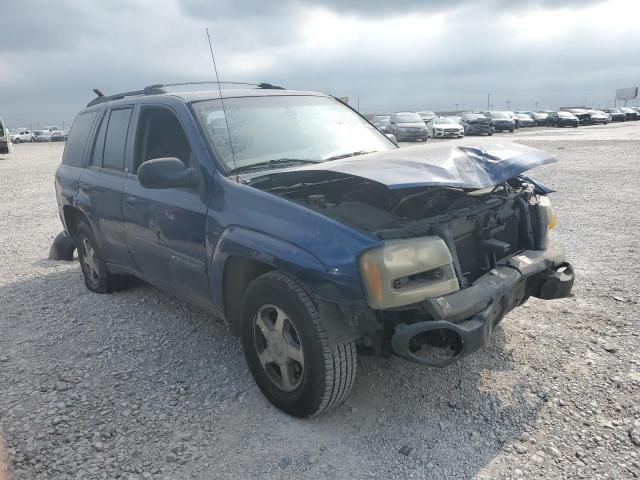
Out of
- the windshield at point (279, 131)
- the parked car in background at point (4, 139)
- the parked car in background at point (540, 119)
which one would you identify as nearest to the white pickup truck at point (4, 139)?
the parked car in background at point (4, 139)

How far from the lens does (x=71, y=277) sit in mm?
5953

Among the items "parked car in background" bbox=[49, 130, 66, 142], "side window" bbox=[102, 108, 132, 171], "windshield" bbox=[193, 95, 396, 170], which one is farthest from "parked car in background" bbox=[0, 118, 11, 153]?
"parked car in background" bbox=[49, 130, 66, 142]

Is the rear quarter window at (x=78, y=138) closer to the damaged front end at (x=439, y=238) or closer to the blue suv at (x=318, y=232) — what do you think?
the blue suv at (x=318, y=232)

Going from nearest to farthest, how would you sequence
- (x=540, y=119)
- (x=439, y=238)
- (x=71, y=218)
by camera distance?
1. (x=439, y=238)
2. (x=71, y=218)
3. (x=540, y=119)

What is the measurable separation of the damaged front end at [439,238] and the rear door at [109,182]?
1681 millimetres

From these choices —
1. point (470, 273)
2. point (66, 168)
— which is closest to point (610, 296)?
point (470, 273)

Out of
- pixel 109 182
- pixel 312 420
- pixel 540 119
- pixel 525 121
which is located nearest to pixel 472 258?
pixel 312 420

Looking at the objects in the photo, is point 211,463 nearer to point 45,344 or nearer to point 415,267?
point 415,267

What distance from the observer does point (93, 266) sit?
206 inches

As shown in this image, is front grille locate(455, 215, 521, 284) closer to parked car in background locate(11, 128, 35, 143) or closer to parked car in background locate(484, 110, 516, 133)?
parked car in background locate(484, 110, 516, 133)

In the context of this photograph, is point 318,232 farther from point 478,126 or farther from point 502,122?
point 502,122

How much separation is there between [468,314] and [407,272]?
16.8 inches

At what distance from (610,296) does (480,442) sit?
8.05ft

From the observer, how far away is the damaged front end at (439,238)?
2633mm
